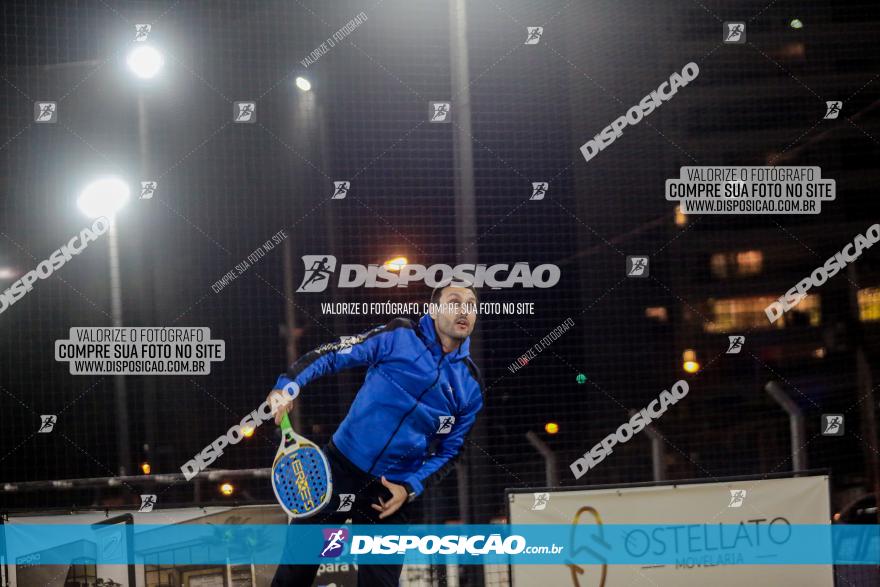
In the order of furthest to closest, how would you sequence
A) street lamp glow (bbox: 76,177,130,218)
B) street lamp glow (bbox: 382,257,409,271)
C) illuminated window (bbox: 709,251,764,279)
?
illuminated window (bbox: 709,251,764,279) → street lamp glow (bbox: 382,257,409,271) → street lamp glow (bbox: 76,177,130,218)

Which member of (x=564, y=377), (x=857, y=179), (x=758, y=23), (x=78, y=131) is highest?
(x=758, y=23)

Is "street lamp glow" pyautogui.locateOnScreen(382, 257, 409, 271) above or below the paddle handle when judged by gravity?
above

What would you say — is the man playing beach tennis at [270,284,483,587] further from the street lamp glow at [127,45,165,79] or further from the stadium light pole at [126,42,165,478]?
the street lamp glow at [127,45,165,79]

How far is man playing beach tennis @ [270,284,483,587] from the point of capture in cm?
367

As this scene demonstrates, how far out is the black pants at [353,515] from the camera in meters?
3.66

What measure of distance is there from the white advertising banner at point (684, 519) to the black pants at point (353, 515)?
2.13 feet

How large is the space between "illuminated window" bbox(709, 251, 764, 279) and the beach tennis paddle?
2272 mm

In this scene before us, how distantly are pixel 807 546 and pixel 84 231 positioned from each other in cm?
409

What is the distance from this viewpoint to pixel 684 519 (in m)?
3.85

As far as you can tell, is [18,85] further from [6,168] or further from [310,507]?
[310,507]

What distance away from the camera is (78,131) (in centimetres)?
360

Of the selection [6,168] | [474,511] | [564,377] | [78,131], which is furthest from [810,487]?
[6,168]

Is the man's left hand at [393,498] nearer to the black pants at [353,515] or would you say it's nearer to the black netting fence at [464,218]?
the black pants at [353,515]

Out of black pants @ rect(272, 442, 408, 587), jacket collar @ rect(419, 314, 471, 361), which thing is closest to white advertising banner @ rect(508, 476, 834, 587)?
black pants @ rect(272, 442, 408, 587)
